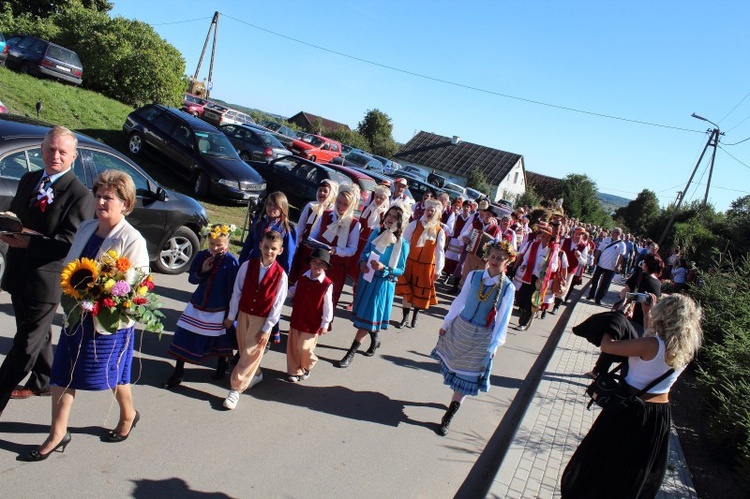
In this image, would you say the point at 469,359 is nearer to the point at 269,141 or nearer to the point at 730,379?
the point at 730,379

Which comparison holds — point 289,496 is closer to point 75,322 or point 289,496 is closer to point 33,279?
point 75,322

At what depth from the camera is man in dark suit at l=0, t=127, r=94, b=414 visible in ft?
12.3

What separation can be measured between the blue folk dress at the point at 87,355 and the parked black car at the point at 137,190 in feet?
8.38

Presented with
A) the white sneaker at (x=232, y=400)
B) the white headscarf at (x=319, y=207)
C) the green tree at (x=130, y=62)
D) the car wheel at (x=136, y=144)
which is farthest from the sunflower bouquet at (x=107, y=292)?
the green tree at (x=130, y=62)

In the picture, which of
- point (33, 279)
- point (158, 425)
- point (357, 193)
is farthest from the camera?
point (357, 193)

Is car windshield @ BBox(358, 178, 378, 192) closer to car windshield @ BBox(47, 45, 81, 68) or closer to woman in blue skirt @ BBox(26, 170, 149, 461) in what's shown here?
car windshield @ BBox(47, 45, 81, 68)

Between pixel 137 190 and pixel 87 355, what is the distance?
3.91 m

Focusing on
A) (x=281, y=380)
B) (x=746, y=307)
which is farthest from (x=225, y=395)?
(x=746, y=307)

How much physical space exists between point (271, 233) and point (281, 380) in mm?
1694

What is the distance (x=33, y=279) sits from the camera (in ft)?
12.3

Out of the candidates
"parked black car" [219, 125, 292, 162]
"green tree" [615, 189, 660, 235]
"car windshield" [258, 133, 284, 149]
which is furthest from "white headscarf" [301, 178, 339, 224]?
"green tree" [615, 189, 660, 235]

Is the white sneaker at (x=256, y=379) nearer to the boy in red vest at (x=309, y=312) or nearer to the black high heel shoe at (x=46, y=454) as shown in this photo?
the boy in red vest at (x=309, y=312)

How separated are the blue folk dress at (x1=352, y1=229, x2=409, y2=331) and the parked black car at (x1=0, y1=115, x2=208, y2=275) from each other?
9.14ft

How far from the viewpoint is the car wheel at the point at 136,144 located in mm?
13883
